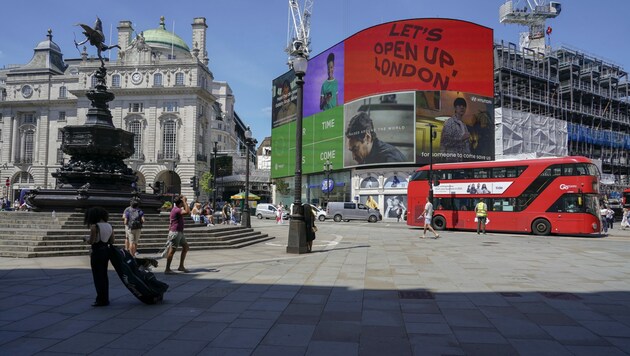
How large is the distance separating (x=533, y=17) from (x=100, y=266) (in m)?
68.9

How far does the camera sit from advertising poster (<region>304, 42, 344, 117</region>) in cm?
5175

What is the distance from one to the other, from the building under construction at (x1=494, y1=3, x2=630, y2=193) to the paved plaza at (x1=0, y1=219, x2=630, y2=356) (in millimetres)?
42487

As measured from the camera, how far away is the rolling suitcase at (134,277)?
19.8 ft

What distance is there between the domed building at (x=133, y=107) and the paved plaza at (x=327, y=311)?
173ft

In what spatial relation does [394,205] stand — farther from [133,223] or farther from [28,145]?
[28,145]

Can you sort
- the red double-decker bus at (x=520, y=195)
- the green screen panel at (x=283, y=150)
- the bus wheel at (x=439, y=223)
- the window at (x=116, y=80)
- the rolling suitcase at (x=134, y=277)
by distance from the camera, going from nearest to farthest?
1. the rolling suitcase at (x=134, y=277)
2. the red double-decker bus at (x=520, y=195)
3. the bus wheel at (x=439, y=223)
4. the green screen panel at (x=283, y=150)
5. the window at (x=116, y=80)

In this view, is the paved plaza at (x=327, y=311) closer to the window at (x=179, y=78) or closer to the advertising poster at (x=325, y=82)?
the advertising poster at (x=325, y=82)

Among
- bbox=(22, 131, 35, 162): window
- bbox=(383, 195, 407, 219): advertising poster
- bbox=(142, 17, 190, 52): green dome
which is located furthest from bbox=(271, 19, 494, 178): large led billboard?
bbox=(22, 131, 35, 162): window

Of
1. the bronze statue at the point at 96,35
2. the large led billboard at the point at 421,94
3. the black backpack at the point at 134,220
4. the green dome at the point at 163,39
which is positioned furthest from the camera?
the green dome at the point at 163,39

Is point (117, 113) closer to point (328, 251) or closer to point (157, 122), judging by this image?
point (157, 122)

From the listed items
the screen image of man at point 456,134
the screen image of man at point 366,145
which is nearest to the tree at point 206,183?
the screen image of man at point 366,145

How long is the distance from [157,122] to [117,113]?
6199mm

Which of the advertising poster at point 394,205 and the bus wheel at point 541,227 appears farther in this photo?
the advertising poster at point 394,205

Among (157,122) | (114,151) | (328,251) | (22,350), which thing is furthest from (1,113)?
(22,350)
